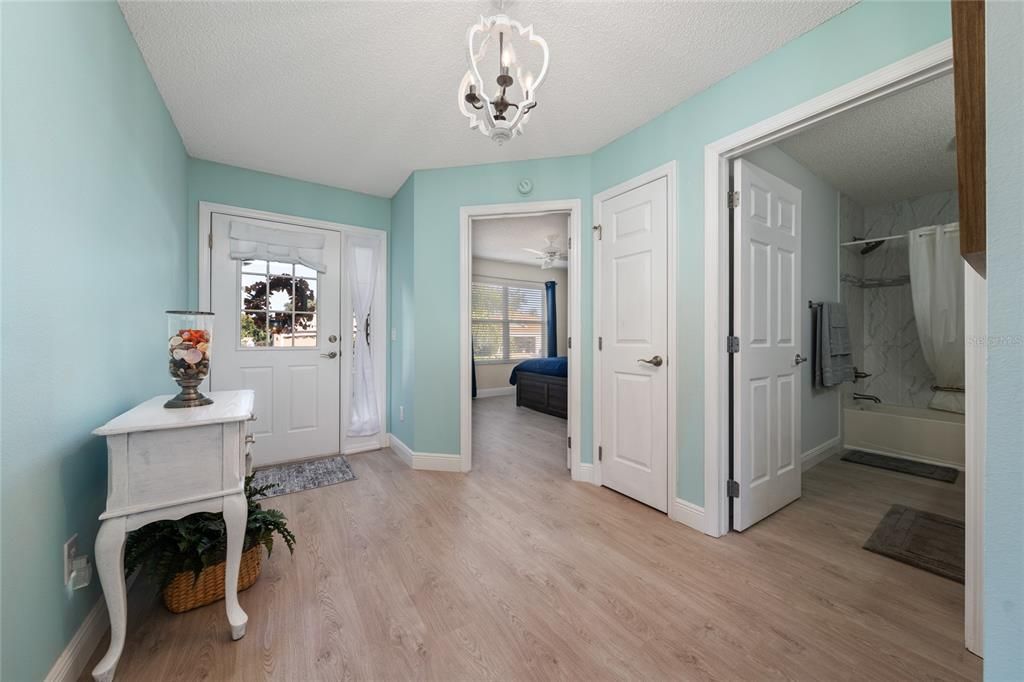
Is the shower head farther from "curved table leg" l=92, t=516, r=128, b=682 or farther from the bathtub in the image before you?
"curved table leg" l=92, t=516, r=128, b=682

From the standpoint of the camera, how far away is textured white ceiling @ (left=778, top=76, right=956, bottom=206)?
2229mm

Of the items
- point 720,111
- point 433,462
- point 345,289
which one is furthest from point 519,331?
point 720,111

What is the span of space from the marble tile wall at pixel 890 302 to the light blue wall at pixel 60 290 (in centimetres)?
499

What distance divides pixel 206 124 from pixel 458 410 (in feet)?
8.25

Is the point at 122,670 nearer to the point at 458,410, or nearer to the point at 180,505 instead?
the point at 180,505

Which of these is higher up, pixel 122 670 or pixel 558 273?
pixel 558 273

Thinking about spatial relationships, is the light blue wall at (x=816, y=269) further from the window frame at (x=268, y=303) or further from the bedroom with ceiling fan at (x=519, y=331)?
the window frame at (x=268, y=303)

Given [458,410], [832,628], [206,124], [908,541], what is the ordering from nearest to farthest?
[832,628]
[908,541]
[206,124]
[458,410]

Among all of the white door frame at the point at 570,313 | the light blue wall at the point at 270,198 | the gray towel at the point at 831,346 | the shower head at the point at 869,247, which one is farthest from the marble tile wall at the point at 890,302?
the light blue wall at the point at 270,198

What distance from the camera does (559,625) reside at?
1.42 meters

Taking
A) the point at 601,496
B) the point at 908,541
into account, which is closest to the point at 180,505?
→ the point at 601,496

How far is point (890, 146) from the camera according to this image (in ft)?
8.82

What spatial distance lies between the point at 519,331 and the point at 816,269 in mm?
4834

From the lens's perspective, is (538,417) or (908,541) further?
(538,417)
